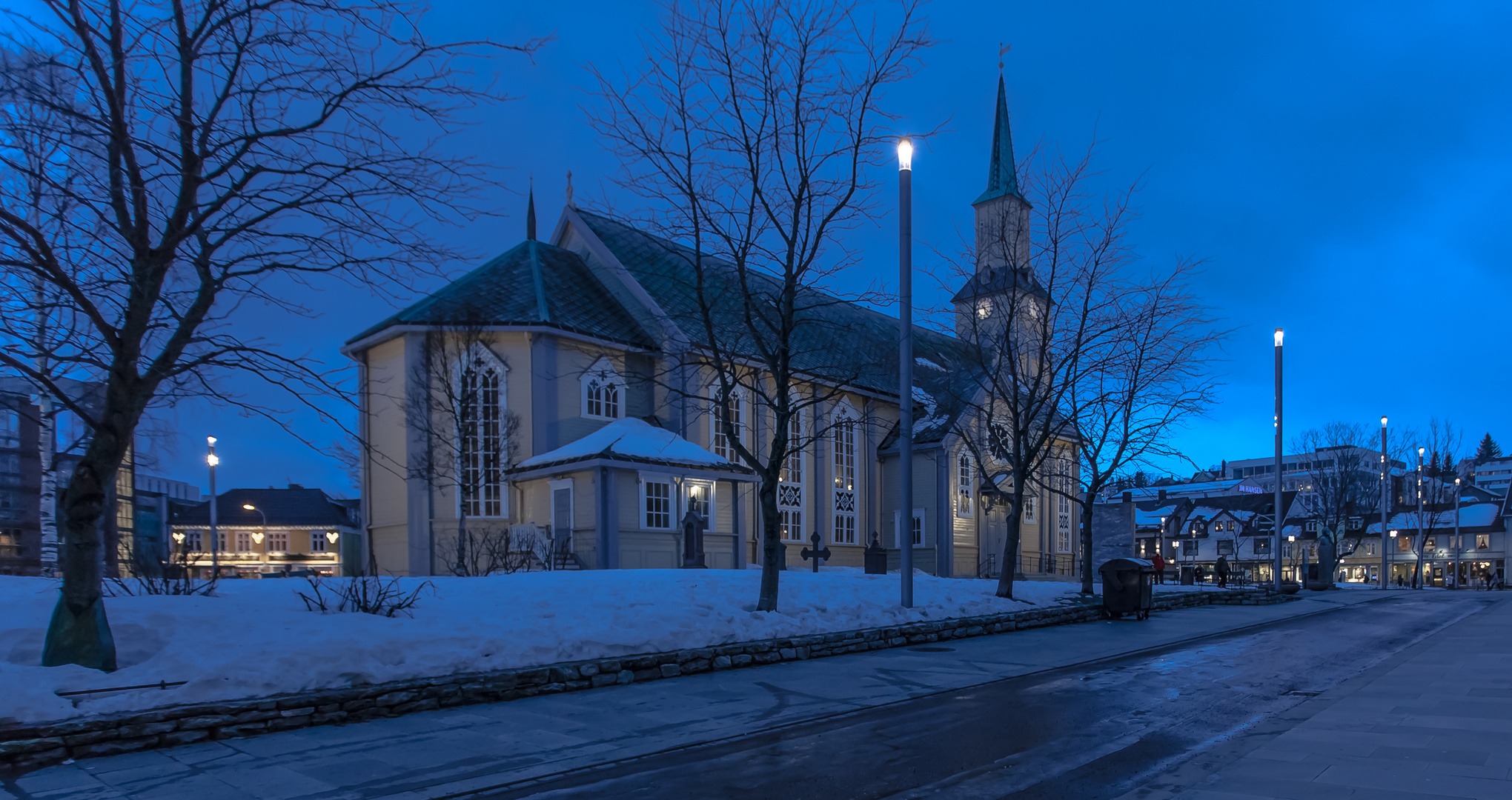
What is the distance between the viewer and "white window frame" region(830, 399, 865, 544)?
111 ft

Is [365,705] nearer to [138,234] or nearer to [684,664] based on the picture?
[684,664]

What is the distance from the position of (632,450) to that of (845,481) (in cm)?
1289

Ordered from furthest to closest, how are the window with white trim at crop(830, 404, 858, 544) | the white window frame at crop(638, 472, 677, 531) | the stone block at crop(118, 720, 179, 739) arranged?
the window with white trim at crop(830, 404, 858, 544) < the white window frame at crop(638, 472, 677, 531) < the stone block at crop(118, 720, 179, 739)

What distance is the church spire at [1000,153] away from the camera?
43.2 metres

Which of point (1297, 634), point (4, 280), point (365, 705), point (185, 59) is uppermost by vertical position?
point (185, 59)

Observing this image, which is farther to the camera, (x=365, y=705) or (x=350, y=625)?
(x=350, y=625)

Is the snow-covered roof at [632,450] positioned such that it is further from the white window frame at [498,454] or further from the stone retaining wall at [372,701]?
the stone retaining wall at [372,701]

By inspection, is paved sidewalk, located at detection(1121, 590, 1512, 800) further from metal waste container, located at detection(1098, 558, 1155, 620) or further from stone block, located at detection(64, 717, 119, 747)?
metal waste container, located at detection(1098, 558, 1155, 620)

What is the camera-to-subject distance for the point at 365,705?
846 cm

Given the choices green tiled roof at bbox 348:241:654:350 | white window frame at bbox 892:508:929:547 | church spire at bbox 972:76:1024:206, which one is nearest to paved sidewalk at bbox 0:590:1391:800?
green tiled roof at bbox 348:241:654:350

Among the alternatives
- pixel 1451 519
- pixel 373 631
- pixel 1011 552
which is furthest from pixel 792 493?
pixel 1451 519

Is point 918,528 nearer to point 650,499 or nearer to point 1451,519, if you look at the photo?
point 650,499

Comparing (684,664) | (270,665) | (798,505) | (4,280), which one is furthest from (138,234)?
(798,505)

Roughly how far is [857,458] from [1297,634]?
19.5 metres
